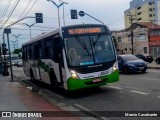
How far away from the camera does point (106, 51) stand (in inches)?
573

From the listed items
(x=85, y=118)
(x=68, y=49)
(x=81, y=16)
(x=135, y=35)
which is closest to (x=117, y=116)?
(x=85, y=118)

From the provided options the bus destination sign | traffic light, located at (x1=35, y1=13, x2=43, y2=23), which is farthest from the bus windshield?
traffic light, located at (x1=35, y1=13, x2=43, y2=23)

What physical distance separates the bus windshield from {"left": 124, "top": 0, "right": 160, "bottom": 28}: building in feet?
384

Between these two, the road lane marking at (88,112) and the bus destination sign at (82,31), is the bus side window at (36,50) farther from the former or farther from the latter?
the road lane marking at (88,112)

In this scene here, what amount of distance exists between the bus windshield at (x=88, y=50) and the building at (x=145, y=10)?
11698 centimetres

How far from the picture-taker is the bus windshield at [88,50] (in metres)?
14.0

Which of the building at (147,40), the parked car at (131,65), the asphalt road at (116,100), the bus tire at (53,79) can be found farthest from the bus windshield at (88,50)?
the building at (147,40)

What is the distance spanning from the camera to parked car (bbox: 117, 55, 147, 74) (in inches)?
977

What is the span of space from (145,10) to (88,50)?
127448 millimetres

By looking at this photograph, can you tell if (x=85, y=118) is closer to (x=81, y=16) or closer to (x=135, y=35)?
(x=81, y=16)

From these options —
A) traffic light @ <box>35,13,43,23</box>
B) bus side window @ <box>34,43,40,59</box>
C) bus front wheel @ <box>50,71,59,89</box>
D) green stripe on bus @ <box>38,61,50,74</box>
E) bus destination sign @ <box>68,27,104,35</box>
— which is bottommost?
bus front wheel @ <box>50,71,59,89</box>

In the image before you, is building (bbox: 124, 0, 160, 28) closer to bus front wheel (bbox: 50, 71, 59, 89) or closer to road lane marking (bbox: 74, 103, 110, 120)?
bus front wheel (bbox: 50, 71, 59, 89)

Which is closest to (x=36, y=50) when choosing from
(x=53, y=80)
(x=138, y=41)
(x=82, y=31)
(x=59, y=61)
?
(x=53, y=80)

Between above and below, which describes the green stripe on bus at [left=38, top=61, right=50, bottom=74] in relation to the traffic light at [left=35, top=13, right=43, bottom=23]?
below
